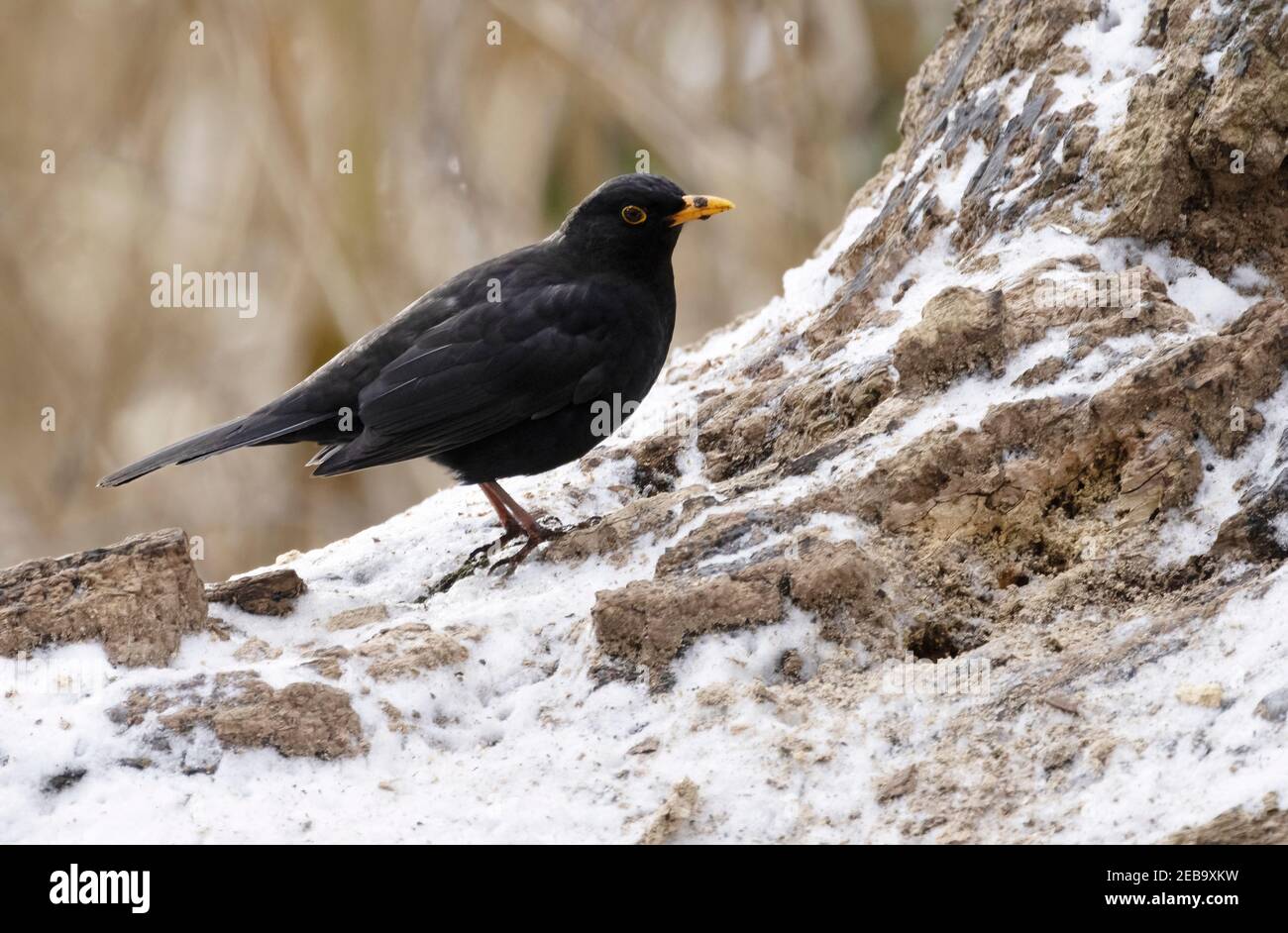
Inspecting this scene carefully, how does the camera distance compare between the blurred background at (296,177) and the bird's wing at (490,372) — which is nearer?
the bird's wing at (490,372)

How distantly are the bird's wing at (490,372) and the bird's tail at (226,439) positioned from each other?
0.22m

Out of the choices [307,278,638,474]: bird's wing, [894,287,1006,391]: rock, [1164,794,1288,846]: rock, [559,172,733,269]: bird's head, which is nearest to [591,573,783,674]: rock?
[894,287,1006,391]: rock

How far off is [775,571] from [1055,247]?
5.01 ft

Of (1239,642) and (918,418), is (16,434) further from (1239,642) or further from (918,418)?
(1239,642)

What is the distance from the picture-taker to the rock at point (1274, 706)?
2645 mm

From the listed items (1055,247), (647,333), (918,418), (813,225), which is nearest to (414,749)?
(918,418)

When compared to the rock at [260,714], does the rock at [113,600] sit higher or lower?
higher

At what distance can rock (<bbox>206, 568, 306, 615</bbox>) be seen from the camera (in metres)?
3.98

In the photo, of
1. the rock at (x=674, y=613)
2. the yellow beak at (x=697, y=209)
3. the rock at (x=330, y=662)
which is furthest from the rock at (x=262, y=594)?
the yellow beak at (x=697, y=209)

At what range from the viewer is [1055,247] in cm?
430

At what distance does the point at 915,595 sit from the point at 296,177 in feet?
19.7

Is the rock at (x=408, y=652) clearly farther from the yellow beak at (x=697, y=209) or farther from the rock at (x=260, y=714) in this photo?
the yellow beak at (x=697, y=209)

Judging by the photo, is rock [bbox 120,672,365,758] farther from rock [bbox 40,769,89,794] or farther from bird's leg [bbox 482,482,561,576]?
bird's leg [bbox 482,482,561,576]

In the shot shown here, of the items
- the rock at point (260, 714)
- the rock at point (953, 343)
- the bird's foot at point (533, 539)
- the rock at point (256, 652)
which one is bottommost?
the rock at point (260, 714)
